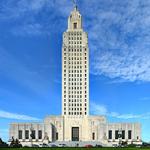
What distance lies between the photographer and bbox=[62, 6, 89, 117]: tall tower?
140 m

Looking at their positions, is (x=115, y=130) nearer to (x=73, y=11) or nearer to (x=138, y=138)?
(x=138, y=138)

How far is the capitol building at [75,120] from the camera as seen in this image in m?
134

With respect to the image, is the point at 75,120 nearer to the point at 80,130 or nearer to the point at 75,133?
the point at 80,130

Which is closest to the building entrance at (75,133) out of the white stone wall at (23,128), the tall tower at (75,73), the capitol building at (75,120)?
the capitol building at (75,120)

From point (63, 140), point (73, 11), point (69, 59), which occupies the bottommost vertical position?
point (63, 140)

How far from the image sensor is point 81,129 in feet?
450

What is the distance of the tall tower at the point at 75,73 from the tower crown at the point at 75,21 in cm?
57

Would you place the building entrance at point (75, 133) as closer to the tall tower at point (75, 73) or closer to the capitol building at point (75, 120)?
the capitol building at point (75, 120)

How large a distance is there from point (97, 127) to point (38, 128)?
20190 millimetres

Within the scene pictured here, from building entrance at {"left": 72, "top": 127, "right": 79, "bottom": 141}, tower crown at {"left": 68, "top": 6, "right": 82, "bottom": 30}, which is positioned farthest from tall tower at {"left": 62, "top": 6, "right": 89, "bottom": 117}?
building entrance at {"left": 72, "top": 127, "right": 79, "bottom": 141}

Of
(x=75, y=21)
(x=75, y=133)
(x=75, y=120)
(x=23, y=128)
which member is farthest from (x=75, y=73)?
(x=23, y=128)

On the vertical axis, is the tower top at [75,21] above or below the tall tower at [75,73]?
above

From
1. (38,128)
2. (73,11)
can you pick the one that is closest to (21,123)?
(38,128)

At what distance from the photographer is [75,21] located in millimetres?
146875
